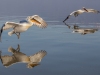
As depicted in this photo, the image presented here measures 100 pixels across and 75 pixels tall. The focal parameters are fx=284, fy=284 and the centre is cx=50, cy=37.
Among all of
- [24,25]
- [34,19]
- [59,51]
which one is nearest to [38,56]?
[59,51]

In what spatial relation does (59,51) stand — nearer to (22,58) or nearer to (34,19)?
(22,58)

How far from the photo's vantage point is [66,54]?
9.62m

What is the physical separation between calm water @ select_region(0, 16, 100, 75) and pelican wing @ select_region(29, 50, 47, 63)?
0.54 feet

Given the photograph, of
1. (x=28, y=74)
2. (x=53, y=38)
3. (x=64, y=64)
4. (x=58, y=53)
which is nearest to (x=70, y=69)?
(x=64, y=64)

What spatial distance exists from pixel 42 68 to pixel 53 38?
15.0 feet

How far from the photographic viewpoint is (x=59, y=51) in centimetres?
1008

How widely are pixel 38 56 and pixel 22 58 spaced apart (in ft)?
1.77

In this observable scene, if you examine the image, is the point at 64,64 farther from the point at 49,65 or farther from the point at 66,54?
the point at 66,54

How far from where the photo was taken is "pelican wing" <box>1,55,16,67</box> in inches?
338

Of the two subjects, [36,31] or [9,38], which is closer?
[9,38]

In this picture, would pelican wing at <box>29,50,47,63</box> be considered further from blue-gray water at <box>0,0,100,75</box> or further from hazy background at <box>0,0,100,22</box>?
hazy background at <box>0,0,100,22</box>

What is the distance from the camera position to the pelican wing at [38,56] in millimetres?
8986

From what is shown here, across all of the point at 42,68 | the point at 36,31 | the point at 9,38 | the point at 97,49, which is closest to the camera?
the point at 42,68

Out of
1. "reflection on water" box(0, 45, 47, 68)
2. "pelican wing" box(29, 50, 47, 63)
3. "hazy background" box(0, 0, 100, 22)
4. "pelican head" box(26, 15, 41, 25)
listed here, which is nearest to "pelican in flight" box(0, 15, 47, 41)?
"pelican head" box(26, 15, 41, 25)
